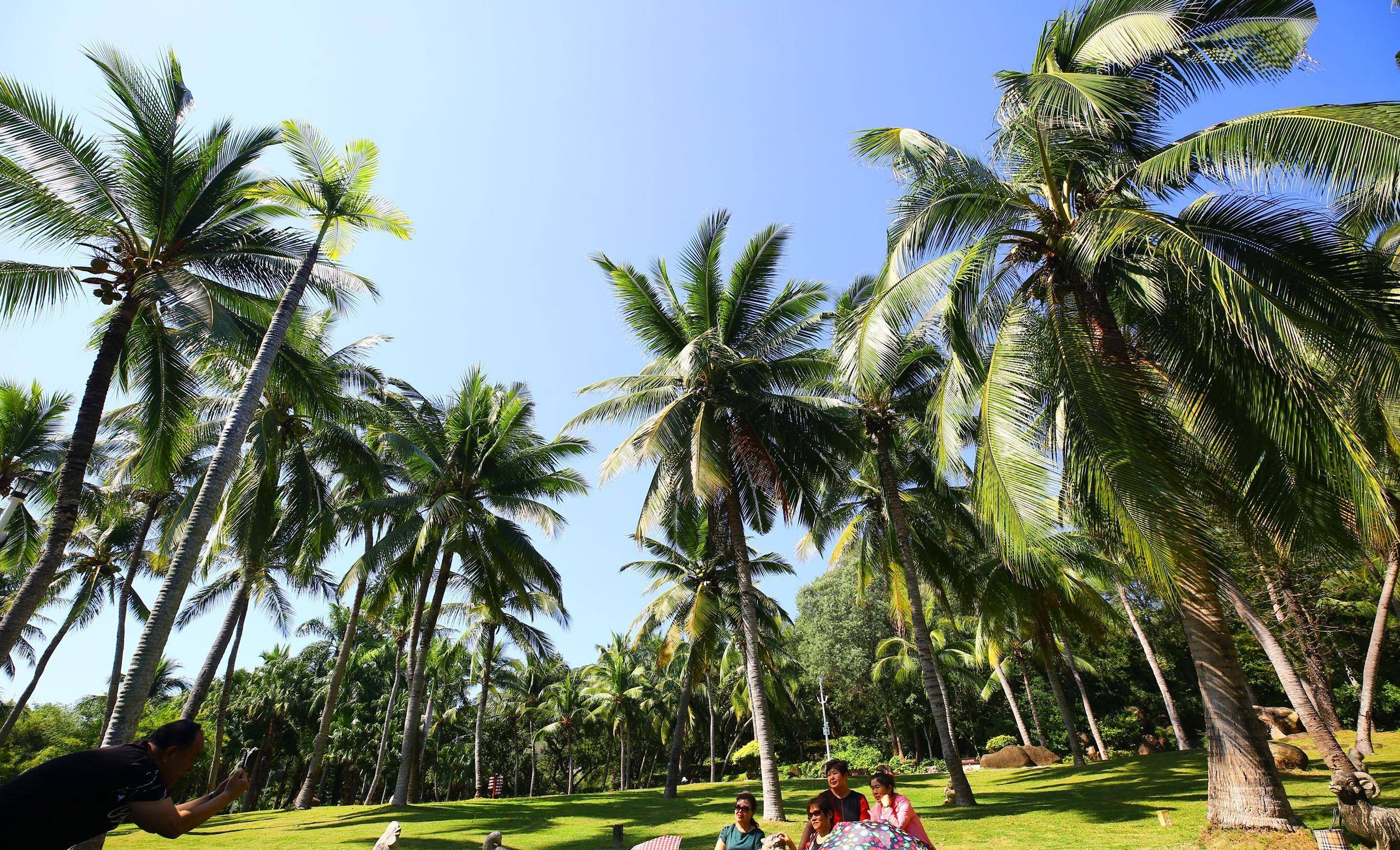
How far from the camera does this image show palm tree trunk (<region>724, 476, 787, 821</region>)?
516 inches

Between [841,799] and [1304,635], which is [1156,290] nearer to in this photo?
[841,799]

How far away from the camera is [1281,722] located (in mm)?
24719

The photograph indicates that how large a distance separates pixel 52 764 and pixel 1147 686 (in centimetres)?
4625

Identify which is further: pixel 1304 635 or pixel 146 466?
pixel 1304 635

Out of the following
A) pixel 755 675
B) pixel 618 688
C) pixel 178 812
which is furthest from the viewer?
pixel 618 688

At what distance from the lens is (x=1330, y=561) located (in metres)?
9.83

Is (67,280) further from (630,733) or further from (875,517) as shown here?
(630,733)

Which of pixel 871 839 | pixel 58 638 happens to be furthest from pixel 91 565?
pixel 871 839

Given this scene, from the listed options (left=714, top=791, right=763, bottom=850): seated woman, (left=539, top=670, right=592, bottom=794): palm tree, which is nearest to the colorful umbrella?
(left=714, top=791, right=763, bottom=850): seated woman

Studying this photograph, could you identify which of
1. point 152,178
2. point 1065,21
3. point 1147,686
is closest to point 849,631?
point 1147,686

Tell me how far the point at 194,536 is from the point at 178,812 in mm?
7233

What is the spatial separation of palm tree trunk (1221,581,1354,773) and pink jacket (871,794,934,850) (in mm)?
8758

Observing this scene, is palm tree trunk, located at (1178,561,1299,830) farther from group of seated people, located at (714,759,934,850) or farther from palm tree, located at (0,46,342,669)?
palm tree, located at (0,46,342,669)

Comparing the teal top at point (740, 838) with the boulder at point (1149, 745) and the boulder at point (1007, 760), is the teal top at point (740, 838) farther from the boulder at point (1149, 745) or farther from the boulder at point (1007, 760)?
the boulder at point (1149, 745)
